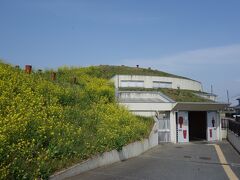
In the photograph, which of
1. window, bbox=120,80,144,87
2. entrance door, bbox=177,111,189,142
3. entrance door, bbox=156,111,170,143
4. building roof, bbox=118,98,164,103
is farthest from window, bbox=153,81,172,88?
entrance door, bbox=156,111,170,143

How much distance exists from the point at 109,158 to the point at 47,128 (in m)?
3.67

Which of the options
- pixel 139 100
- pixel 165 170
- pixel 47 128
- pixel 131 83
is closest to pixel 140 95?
pixel 139 100

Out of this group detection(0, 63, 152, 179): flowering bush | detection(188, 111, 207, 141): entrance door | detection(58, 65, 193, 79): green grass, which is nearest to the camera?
detection(0, 63, 152, 179): flowering bush

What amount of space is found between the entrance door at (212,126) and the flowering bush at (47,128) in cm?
1167

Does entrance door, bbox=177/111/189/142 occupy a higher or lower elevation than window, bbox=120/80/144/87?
lower

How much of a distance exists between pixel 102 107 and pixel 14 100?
7614mm

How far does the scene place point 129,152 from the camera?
53.5 feet

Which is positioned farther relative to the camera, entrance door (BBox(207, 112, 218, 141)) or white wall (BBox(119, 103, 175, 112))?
entrance door (BBox(207, 112, 218, 141))

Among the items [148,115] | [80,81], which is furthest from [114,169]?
[148,115]

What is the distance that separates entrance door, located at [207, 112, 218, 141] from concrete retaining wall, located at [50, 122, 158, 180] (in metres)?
8.75

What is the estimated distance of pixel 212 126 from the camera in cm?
2912

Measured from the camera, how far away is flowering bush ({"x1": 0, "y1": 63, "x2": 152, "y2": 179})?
8545 millimetres

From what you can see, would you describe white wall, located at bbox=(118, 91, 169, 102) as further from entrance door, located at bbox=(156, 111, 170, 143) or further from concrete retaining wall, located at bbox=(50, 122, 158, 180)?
concrete retaining wall, located at bbox=(50, 122, 158, 180)

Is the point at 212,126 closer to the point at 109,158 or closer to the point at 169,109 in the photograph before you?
the point at 169,109
